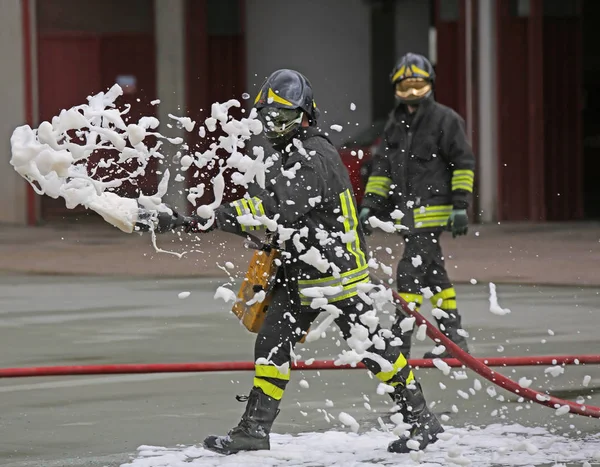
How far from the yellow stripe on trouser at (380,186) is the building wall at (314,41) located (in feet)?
38.0

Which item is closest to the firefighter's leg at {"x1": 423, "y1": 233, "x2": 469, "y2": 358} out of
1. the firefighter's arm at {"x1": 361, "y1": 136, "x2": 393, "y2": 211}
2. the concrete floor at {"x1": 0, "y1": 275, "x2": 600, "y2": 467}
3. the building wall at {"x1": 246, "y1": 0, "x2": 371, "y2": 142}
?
the concrete floor at {"x1": 0, "y1": 275, "x2": 600, "y2": 467}

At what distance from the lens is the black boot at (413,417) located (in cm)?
616

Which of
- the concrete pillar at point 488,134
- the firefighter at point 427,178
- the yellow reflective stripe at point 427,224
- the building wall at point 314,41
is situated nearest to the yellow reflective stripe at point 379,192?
the firefighter at point 427,178

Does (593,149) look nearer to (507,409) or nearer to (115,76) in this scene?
(115,76)

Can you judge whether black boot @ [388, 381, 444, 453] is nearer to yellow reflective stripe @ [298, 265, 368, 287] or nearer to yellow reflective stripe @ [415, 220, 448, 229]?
yellow reflective stripe @ [298, 265, 368, 287]

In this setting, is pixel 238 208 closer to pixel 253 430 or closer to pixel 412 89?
pixel 253 430

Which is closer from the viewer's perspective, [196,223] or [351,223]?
[196,223]

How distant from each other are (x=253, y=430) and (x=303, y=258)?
791 millimetres

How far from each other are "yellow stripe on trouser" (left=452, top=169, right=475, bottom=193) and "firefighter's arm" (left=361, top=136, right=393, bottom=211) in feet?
1.23

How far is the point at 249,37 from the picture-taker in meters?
20.2

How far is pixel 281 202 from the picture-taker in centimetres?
566

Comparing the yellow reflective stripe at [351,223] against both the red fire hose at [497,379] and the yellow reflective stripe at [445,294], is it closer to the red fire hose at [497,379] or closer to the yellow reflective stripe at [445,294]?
the red fire hose at [497,379]

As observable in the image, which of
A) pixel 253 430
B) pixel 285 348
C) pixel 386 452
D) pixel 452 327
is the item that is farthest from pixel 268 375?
pixel 452 327

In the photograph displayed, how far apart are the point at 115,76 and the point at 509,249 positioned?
7.57 metres
